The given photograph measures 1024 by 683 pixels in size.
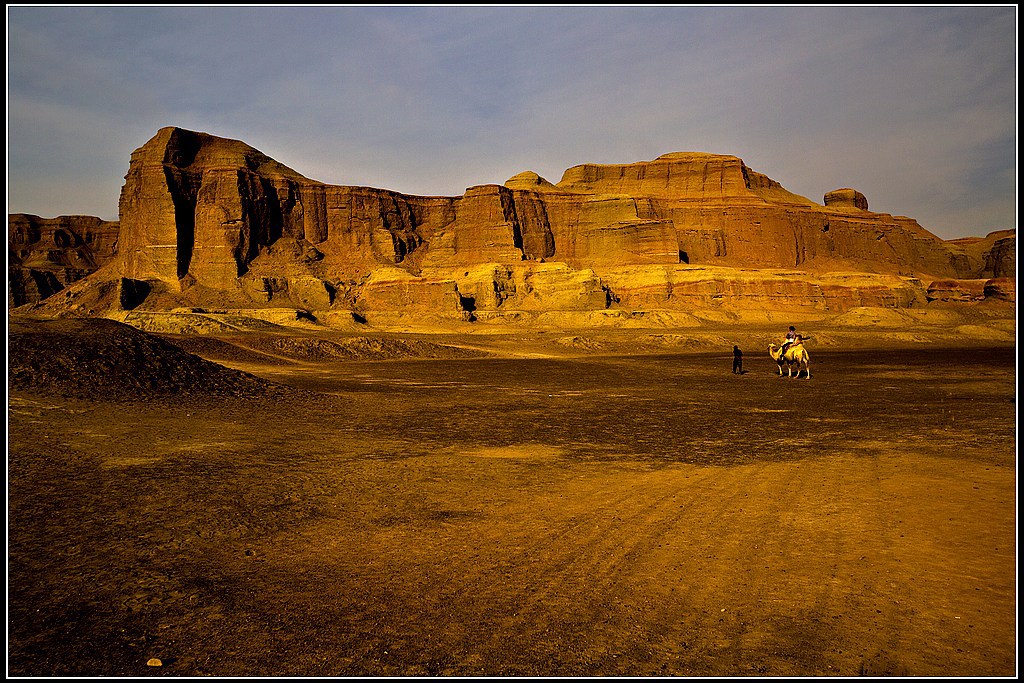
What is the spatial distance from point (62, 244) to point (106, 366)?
132 meters

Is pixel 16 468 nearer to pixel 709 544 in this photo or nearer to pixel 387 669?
pixel 387 669

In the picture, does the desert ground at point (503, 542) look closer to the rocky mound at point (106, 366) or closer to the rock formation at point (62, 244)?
the rocky mound at point (106, 366)

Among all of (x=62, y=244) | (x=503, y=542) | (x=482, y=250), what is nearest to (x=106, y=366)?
(x=503, y=542)

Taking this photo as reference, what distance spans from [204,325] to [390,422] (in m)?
47.4

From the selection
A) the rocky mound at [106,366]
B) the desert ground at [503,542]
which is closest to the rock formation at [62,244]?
the rocky mound at [106,366]

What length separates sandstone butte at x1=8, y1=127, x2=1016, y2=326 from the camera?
76.0 metres

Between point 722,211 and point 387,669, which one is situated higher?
point 722,211

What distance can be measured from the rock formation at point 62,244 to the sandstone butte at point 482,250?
403mm

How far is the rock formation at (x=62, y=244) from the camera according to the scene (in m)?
108

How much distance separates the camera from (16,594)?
15.0 feet

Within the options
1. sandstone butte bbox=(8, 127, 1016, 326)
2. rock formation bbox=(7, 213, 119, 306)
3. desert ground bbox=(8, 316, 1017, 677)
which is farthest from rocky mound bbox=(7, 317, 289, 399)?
rock formation bbox=(7, 213, 119, 306)

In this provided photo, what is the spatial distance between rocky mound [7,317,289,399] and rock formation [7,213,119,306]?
10730 centimetres

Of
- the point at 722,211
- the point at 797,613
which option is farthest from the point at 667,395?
the point at 722,211

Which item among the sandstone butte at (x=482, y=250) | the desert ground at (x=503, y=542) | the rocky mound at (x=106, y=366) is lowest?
the desert ground at (x=503, y=542)
